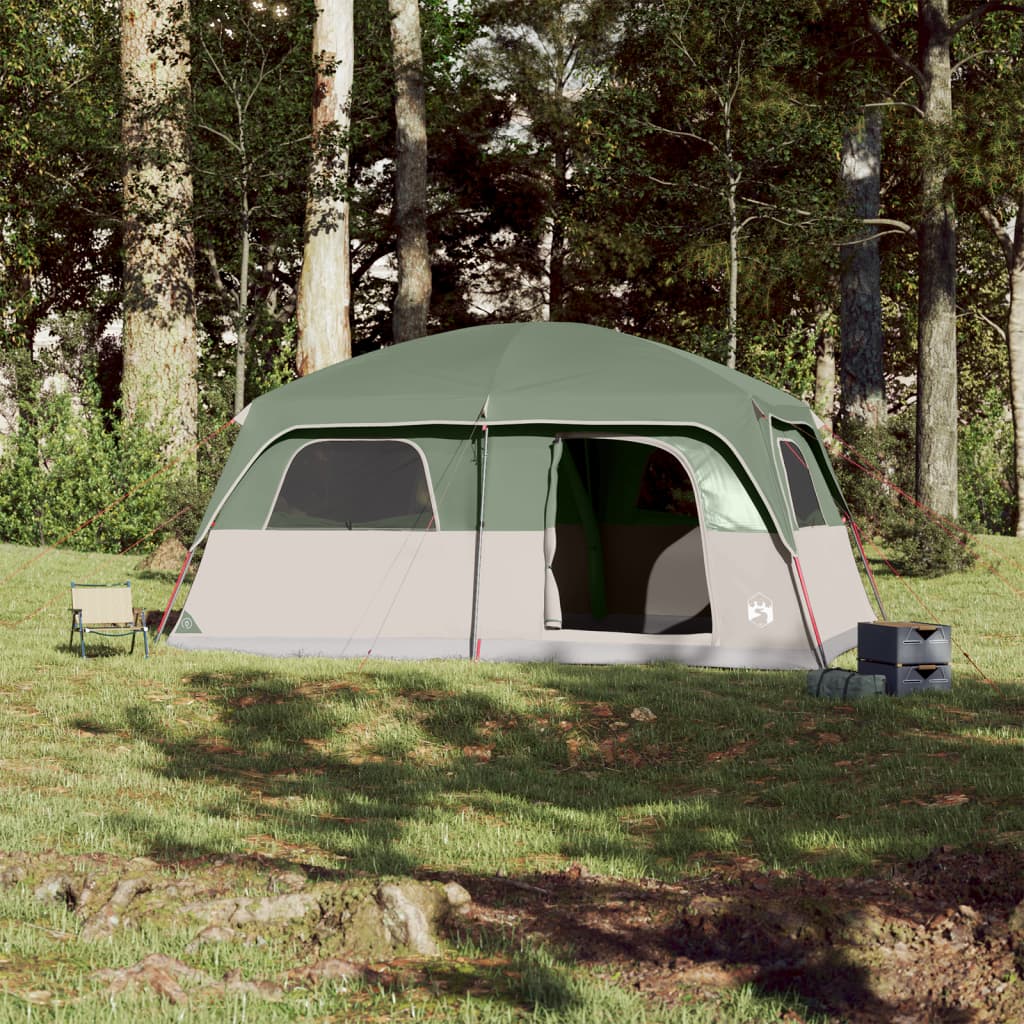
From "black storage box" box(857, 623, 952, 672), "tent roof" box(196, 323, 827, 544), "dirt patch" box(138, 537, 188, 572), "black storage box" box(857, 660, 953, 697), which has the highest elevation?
"tent roof" box(196, 323, 827, 544)

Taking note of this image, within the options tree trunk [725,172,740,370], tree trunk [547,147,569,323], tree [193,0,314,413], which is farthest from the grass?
tree trunk [547,147,569,323]

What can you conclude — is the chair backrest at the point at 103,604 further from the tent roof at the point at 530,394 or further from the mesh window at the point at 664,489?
the mesh window at the point at 664,489

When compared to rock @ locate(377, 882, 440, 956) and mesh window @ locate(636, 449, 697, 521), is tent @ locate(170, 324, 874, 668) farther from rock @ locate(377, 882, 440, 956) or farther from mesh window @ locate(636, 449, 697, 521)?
rock @ locate(377, 882, 440, 956)

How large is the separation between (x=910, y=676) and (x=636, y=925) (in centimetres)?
496

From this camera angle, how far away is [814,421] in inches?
471

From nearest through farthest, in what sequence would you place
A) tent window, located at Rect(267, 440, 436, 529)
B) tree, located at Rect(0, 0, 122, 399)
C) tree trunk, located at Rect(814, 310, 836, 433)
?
tent window, located at Rect(267, 440, 436, 529) < tree, located at Rect(0, 0, 122, 399) < tree trunk, located at Rect(814, 310, 836, 433)

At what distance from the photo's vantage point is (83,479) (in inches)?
738

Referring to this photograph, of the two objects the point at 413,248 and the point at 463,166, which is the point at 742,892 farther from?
the point at 463,166

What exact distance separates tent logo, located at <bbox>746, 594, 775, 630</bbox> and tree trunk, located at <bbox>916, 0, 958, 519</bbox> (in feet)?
24.6

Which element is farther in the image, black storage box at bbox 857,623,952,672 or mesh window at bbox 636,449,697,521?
mesh window at bbox 636,449,697,521

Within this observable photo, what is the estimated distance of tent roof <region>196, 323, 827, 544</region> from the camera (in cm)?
1004

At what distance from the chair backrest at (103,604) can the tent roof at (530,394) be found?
70cm

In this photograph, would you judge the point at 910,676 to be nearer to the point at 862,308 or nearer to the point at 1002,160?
the point at 1002,160

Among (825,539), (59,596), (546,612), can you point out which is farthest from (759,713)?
(59,596)
